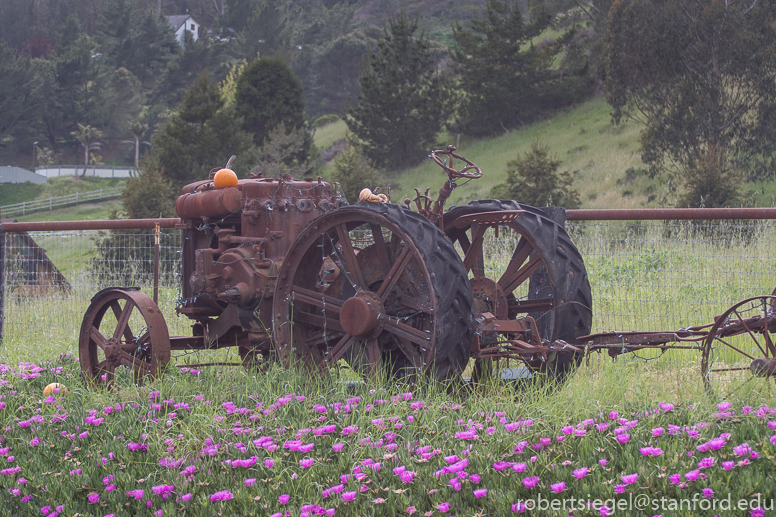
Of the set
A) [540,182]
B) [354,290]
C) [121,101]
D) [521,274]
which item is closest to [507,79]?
[540,182]

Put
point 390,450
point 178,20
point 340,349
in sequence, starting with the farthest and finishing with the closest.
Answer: point 178,20 < point 340,349 < point 390,450

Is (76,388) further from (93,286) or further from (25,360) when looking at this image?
(93,286)

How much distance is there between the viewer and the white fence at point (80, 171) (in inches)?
2356

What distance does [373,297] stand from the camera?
430cm

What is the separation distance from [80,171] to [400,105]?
33.3 m

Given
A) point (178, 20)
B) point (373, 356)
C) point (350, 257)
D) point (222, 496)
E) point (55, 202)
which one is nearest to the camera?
point (222, 496)

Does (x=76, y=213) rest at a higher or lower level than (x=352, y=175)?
lower

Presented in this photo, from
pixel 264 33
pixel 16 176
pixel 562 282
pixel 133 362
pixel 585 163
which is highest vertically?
pixel 264 33

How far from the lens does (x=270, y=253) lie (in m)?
5.20

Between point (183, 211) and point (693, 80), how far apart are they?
2543 cm

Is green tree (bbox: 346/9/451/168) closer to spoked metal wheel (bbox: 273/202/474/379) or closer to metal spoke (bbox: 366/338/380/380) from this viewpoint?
spoked metal wheel (bbox: 273/202/474/379)

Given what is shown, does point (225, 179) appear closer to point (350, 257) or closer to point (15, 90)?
point (350, 257)

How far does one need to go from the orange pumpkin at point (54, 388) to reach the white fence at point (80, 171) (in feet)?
189

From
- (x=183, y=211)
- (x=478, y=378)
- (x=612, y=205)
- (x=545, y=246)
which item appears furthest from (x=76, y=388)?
(x=612, y=205)
